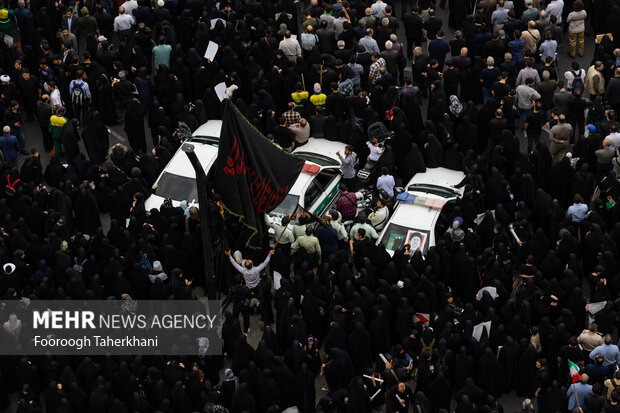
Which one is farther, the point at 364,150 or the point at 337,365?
the point at 364,150

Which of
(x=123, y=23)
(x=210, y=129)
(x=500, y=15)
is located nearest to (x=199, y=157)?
(x=210, y=129)

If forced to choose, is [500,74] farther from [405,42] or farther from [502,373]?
[502,373]

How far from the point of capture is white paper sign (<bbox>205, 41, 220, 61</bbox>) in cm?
3095

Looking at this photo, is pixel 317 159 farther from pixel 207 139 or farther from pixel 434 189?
pixel 434 189

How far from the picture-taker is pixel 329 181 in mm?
28516

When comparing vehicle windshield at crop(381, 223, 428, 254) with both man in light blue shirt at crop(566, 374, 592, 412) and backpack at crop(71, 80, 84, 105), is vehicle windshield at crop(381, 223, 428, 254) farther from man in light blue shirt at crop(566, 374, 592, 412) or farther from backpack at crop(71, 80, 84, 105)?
backpack at crop(71, 80, 84, 105)

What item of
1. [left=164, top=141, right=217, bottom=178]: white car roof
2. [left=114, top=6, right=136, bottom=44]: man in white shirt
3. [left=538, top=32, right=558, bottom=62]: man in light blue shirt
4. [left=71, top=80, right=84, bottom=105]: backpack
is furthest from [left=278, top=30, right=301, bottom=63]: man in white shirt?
[left=538, top=32, right=558, bottom=62]: man in light blue shirt

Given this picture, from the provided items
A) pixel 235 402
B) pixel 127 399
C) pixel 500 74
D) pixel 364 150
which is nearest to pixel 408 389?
pixel 235 402

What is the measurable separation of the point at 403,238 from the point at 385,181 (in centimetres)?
183

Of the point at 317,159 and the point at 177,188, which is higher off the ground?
the point at 317,159

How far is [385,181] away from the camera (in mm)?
28266

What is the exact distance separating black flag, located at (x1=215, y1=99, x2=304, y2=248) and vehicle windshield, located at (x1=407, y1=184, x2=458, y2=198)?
10.4ft

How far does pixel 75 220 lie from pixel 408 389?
8214 mm

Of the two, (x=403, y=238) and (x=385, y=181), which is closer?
(x=403, y=238)
